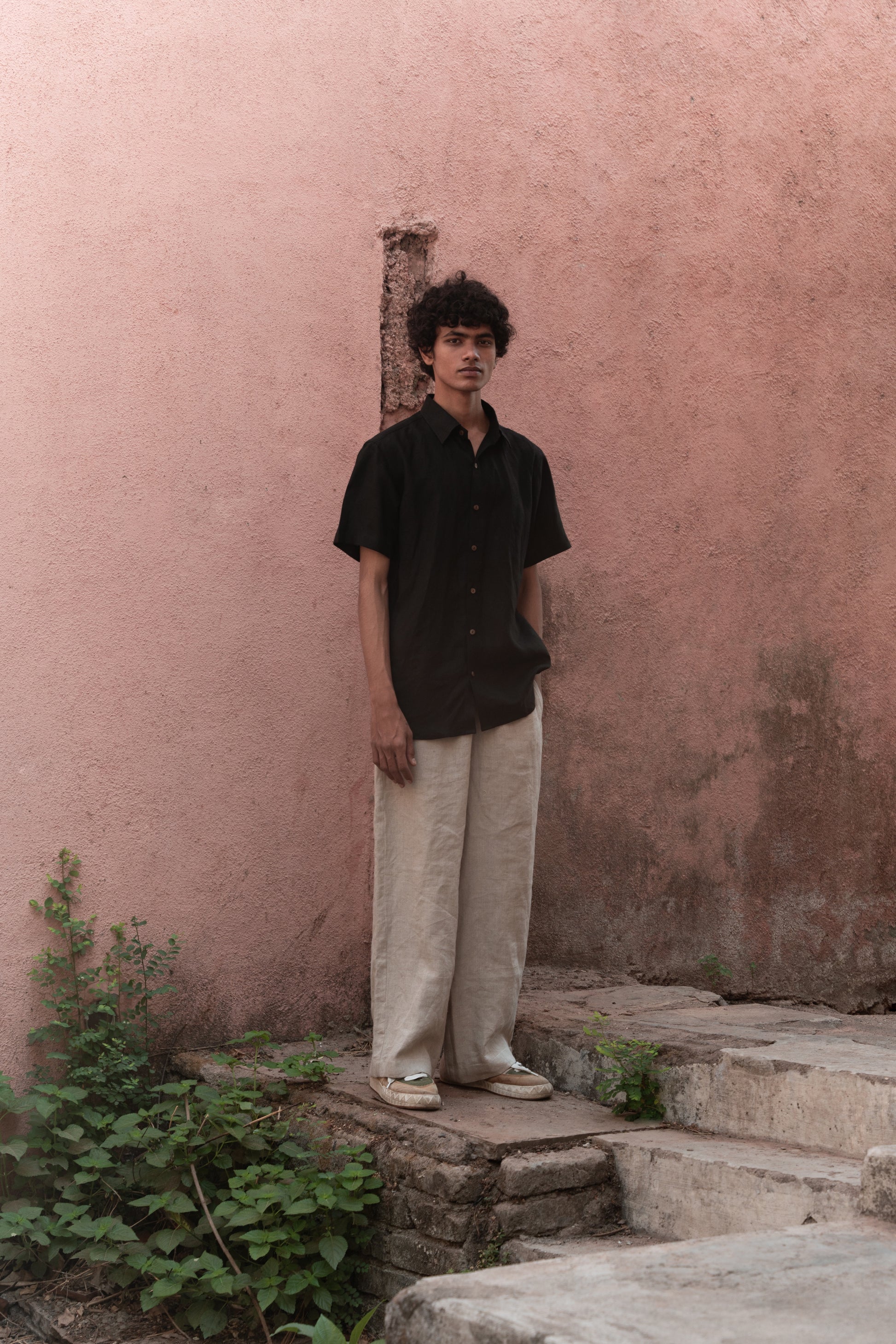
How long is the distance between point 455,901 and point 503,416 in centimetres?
161

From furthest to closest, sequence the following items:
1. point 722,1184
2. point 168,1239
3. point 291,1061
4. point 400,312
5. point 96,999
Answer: point 400,312 < point 96,999 < point 291,1061 < point 168,1239 < point 722,1184

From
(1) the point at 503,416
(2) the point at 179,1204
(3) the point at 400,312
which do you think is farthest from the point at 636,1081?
(3) the point at 400,312

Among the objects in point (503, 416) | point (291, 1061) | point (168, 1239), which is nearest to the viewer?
point (168, 1239)

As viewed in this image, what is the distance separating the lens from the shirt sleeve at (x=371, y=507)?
2.92 metres

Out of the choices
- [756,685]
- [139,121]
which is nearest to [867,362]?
[756,685]

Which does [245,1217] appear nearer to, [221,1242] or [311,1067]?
[221,1242]

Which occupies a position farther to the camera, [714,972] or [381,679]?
[714,972]

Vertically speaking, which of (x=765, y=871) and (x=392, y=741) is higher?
(x=392, y=741)

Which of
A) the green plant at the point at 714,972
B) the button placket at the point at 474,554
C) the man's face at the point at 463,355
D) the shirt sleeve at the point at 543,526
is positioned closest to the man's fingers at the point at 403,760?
the button placket at the point at 474,554

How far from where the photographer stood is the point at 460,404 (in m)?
3.02

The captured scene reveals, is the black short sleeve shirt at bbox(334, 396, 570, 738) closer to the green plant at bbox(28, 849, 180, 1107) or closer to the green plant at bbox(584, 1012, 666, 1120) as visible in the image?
the green plant at bbox(584, 1012, 666, 1120)

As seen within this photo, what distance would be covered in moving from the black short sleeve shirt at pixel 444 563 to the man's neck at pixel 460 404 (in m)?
0.02

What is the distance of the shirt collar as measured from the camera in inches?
118

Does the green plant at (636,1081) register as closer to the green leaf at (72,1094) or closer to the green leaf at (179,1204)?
the green leaf at (179,1204)
